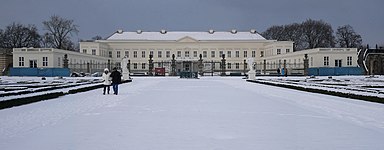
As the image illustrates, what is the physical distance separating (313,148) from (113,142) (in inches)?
124

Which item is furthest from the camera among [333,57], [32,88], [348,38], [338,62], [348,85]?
[348,38]

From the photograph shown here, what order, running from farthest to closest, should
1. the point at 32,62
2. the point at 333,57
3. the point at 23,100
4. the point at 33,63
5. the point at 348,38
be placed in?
the point at 348,38 < the point at 333,57 < the point at 32,62 < the point at 33,63 < the point at 23,100

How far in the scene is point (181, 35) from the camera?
323 ft

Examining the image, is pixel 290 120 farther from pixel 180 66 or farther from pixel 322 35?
pixel 322 35

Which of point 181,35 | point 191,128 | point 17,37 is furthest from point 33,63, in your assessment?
point 191,128

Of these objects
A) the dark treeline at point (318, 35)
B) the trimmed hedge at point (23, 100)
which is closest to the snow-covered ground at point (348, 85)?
the trimmed hedge at point (23, 100)

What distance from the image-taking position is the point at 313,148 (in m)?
6.54

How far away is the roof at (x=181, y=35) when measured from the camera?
312ft

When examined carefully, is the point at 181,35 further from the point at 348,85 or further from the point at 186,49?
the point at 348,85

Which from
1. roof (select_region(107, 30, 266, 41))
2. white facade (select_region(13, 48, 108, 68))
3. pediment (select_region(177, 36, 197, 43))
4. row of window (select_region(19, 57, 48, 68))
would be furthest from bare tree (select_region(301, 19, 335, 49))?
row of window (select_region(19, 57, 48, 68))

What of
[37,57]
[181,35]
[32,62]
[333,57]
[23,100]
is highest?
[181,35]

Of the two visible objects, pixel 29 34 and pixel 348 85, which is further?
pixel 29 34

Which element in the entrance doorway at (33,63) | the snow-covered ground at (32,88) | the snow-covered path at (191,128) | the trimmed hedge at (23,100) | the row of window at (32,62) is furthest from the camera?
the entrance doorway at (33,63)

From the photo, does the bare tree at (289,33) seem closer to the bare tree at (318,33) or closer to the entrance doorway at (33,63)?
the bare tree at (318,33)
